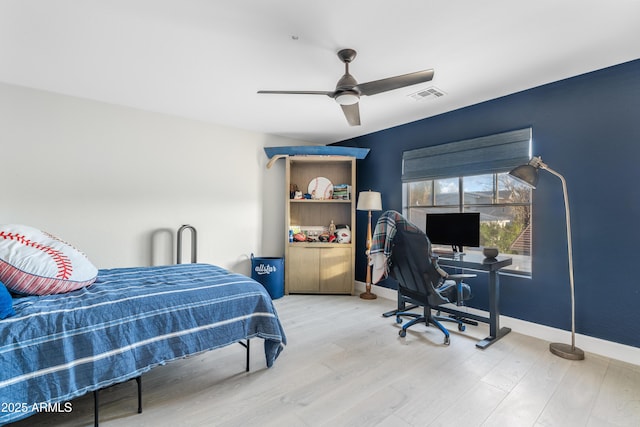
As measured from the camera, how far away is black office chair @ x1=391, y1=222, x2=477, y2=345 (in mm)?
2543

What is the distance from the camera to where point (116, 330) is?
1.59 m

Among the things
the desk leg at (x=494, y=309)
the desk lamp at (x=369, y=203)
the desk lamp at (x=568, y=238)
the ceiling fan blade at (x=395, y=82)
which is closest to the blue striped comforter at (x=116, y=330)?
the ceiling fan blade at (x=395, y=82)

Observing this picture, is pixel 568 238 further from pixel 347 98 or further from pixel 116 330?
pixel 116 330

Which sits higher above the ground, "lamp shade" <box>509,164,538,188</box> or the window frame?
"lamp shade" <box>509,164,538,188</box>

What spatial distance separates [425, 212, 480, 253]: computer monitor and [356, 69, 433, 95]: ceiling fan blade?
158 cm

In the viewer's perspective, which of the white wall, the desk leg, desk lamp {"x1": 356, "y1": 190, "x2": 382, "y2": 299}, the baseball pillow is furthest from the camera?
desk lamp {"x1": 356, "y1": 190, "x2": 382, "y2": 299}

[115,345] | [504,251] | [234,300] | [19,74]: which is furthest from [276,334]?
[19,74]

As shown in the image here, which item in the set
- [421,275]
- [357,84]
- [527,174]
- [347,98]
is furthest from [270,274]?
[527,174]

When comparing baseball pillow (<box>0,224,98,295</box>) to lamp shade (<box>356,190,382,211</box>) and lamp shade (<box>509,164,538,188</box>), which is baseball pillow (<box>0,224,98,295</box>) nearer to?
lamp shade (<box>356,190,382,211</box>)

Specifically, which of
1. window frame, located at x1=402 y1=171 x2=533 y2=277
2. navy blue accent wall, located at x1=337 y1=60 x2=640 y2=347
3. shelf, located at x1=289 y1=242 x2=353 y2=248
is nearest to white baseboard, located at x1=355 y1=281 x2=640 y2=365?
navy blue accent wall, located at x1=337 y1=60 x2=640 y2=347

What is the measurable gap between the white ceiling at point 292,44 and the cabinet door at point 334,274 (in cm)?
223

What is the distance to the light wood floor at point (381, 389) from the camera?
169 cm

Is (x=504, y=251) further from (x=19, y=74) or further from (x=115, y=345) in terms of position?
(x=19, y=74)

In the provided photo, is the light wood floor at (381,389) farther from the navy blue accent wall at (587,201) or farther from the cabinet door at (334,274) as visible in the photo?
the cabinet door at (334,274)
